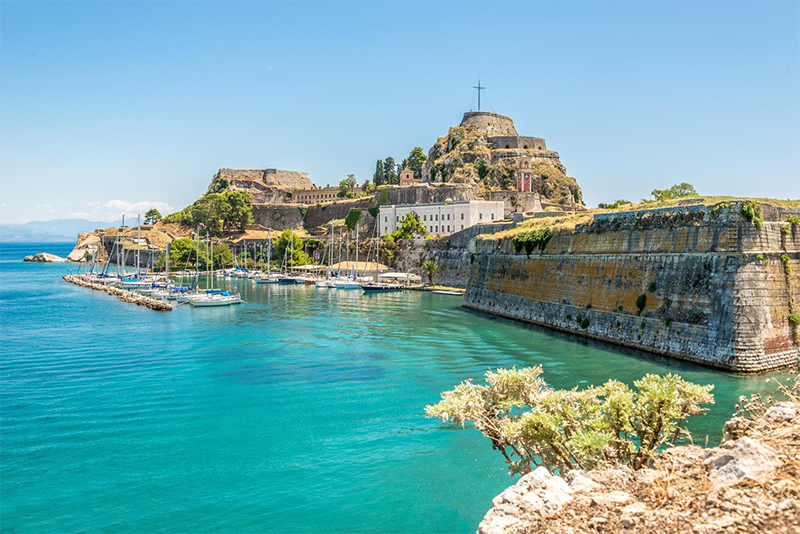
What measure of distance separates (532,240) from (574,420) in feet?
87.2

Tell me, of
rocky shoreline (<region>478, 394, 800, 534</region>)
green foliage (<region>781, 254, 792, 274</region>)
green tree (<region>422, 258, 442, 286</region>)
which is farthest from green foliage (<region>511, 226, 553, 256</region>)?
rocky shoreline (<region>478, 394, 800, 534</region>)

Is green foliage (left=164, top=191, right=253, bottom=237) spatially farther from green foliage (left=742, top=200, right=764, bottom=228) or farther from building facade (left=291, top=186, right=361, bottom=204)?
A: green foliage (left=742, top=200, right=764, bottom=228)

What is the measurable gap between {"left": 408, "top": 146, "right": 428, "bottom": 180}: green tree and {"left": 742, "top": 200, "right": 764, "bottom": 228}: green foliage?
74945mm

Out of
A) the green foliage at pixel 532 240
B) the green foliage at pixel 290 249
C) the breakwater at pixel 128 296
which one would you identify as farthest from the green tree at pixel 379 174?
the green foliage at pixel 532 240

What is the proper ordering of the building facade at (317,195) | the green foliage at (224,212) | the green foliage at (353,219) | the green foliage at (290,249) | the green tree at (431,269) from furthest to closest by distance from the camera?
1. the building facade at (317,195)
2. the green foliage at (224,212)
3. the green foliage at (353,219)
4. the green foliage at (290,249)
5. the green tree at (431,269)

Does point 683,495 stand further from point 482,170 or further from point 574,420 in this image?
point 482,170

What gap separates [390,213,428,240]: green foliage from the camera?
70.4m

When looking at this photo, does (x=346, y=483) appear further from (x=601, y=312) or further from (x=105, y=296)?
(x=105, y=296)

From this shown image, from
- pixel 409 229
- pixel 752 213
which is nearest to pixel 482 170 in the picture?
pixel 409 229

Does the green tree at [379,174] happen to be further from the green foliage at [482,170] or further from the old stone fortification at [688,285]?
the old stone fortification at [688,285]

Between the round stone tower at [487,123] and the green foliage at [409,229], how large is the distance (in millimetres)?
22265

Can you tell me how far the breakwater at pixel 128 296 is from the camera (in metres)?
43.9

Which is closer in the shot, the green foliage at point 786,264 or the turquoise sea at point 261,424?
the turquoise sea at point 261,424

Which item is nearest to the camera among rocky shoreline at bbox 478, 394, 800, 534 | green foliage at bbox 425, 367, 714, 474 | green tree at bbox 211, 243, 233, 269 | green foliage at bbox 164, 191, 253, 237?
rocky shoreline at bbox 478, 394, 800, 534
